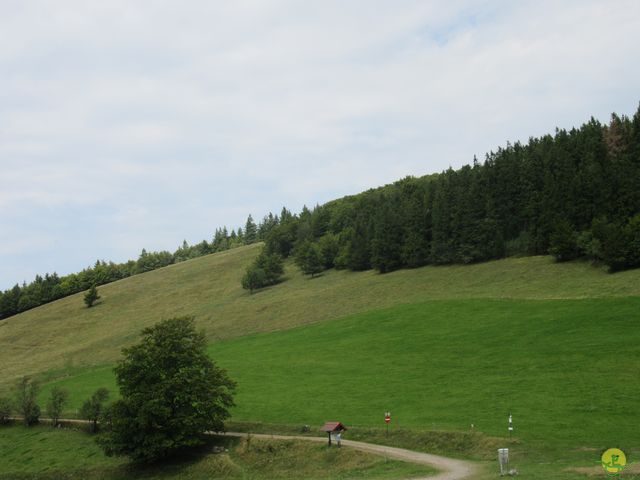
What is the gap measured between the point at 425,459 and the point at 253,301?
88703mm

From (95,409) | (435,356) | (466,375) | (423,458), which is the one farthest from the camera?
(435,356)

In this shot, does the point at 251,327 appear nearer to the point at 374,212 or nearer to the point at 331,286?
the point at 331,286

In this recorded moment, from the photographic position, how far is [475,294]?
8838cm

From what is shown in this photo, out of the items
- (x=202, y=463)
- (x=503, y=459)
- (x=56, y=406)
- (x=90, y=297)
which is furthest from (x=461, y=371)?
(x=90, y=297)

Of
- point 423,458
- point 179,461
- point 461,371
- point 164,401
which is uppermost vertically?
point 164,401

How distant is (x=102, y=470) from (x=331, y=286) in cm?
7406

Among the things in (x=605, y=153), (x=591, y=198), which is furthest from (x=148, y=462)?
(x=605, y=153)

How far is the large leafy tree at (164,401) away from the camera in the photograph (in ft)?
162

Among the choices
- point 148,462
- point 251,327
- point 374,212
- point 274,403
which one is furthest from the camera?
point 374,212

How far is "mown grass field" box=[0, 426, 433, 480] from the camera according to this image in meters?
39.2

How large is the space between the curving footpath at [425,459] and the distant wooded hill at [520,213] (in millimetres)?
53644

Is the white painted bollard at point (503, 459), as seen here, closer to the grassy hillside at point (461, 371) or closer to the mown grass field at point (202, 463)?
the mown grass field at point (202, 463)

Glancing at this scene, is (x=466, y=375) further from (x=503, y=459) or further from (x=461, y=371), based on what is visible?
(x=503, y=459)

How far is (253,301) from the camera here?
408 feet
